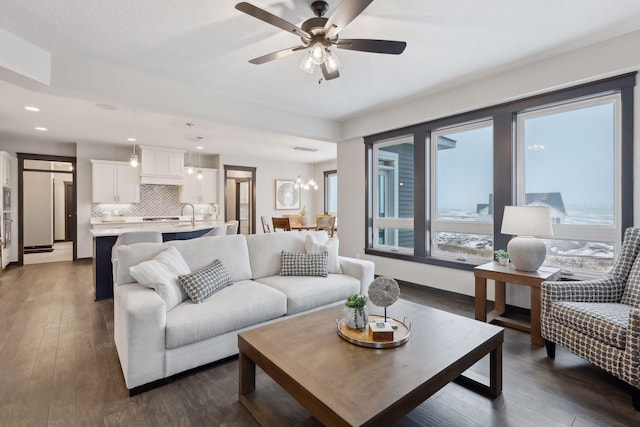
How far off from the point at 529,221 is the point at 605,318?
104cm

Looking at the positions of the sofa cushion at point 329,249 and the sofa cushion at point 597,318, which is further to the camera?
the sofa cushion at point 329,249

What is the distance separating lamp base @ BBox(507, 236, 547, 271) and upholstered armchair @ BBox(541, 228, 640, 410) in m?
0.45

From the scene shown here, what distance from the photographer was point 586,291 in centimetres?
235

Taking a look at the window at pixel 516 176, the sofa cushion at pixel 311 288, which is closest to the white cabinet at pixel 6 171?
the sofa cushion at pixel 311 288

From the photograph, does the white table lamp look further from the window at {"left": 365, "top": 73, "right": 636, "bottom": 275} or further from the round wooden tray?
the round wooden tray

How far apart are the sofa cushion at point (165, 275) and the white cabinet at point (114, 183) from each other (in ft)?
17.2

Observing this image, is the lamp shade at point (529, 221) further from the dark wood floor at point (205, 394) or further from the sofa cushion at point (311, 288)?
the sofa cushion at point (311, 288)

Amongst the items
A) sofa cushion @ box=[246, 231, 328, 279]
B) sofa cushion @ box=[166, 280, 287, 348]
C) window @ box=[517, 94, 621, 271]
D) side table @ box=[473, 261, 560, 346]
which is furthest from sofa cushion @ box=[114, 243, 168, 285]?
window @ box=[517, 94, 621, 271]

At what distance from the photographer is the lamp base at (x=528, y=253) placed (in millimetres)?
2809

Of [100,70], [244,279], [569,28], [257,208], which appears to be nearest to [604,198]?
[569,28]

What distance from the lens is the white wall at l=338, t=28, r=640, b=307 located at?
263cm

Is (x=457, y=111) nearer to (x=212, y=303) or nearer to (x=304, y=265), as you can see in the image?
(x=304, y=265)

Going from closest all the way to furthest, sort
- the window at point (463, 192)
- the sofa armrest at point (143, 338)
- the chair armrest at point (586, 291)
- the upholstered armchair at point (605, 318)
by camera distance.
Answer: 1. the upholstered armchair at point (605, 318)
2. the sofa armrest at point (143, 338)
3. the chair armrest at point (586, 291)
4. the window at point (463, 192)

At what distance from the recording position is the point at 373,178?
5.10 meters
